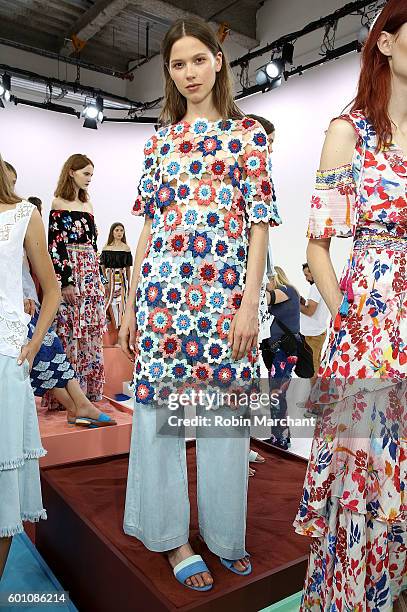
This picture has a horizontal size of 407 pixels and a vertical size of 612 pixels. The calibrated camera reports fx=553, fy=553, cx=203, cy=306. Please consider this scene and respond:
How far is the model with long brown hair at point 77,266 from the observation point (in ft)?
12.5

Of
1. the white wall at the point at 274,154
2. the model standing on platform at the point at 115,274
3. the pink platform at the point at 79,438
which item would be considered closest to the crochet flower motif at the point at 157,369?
the pink platform at the point at 79,438

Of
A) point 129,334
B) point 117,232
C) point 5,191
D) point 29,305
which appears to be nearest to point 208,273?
point 129,334

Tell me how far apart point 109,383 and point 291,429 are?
194 centimetres

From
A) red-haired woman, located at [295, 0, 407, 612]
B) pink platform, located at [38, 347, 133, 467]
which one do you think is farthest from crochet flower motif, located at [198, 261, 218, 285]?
pink platform, located at [38, 347, 133, 467]

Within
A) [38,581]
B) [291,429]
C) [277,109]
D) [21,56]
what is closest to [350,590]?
[38,581]

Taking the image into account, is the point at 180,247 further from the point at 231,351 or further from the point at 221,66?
the point at 221,66

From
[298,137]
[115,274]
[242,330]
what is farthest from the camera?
[298,137]

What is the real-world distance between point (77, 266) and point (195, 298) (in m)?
2.44

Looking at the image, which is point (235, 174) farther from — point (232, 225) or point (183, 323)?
point (183, 323)

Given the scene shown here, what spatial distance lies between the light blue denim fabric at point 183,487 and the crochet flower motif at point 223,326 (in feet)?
0.95

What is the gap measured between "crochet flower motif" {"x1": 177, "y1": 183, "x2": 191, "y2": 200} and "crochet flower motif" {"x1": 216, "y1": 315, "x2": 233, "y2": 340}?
378mm

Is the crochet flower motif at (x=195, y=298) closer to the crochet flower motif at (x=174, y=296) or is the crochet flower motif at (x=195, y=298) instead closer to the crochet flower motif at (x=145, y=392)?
the crochet flower motif at (x=174, y=296)

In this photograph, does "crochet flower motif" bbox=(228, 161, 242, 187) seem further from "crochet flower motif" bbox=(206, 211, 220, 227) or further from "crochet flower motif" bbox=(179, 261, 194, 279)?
"crochet flower motif" bbox=(179, 261, 194, 279)

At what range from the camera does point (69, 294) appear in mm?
3828
